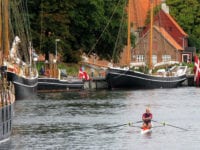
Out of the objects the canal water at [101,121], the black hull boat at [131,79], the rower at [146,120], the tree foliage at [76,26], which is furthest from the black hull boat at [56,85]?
the rower at [146,120]

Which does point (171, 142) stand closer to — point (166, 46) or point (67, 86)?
point (67, 86)

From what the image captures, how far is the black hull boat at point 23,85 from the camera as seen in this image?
106 m

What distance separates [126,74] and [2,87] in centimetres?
7354

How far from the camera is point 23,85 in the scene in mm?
110938

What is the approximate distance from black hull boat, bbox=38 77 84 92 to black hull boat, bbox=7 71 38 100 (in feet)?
28.1

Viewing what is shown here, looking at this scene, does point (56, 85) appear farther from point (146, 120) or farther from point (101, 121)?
point (146, 120)

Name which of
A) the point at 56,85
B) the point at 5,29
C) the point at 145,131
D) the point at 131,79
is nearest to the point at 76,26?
the point at 131,79

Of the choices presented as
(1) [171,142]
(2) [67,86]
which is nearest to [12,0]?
(2) [67,86]

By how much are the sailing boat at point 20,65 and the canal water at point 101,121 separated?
71.6 inches

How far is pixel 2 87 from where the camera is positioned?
6500 centimetres

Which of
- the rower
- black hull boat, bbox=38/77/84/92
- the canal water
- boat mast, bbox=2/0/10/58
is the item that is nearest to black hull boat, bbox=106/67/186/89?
black hull boat, bbox=38/77/84/92

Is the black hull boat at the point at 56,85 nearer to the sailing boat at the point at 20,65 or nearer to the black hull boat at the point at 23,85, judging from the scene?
the sailing boat at the point at 20,65

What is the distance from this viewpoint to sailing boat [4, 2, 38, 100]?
10742 centimetres

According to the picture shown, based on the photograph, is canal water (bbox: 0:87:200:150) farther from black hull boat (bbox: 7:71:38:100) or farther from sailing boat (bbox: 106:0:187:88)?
sailing boat (bbox: 106:0:187:88)
